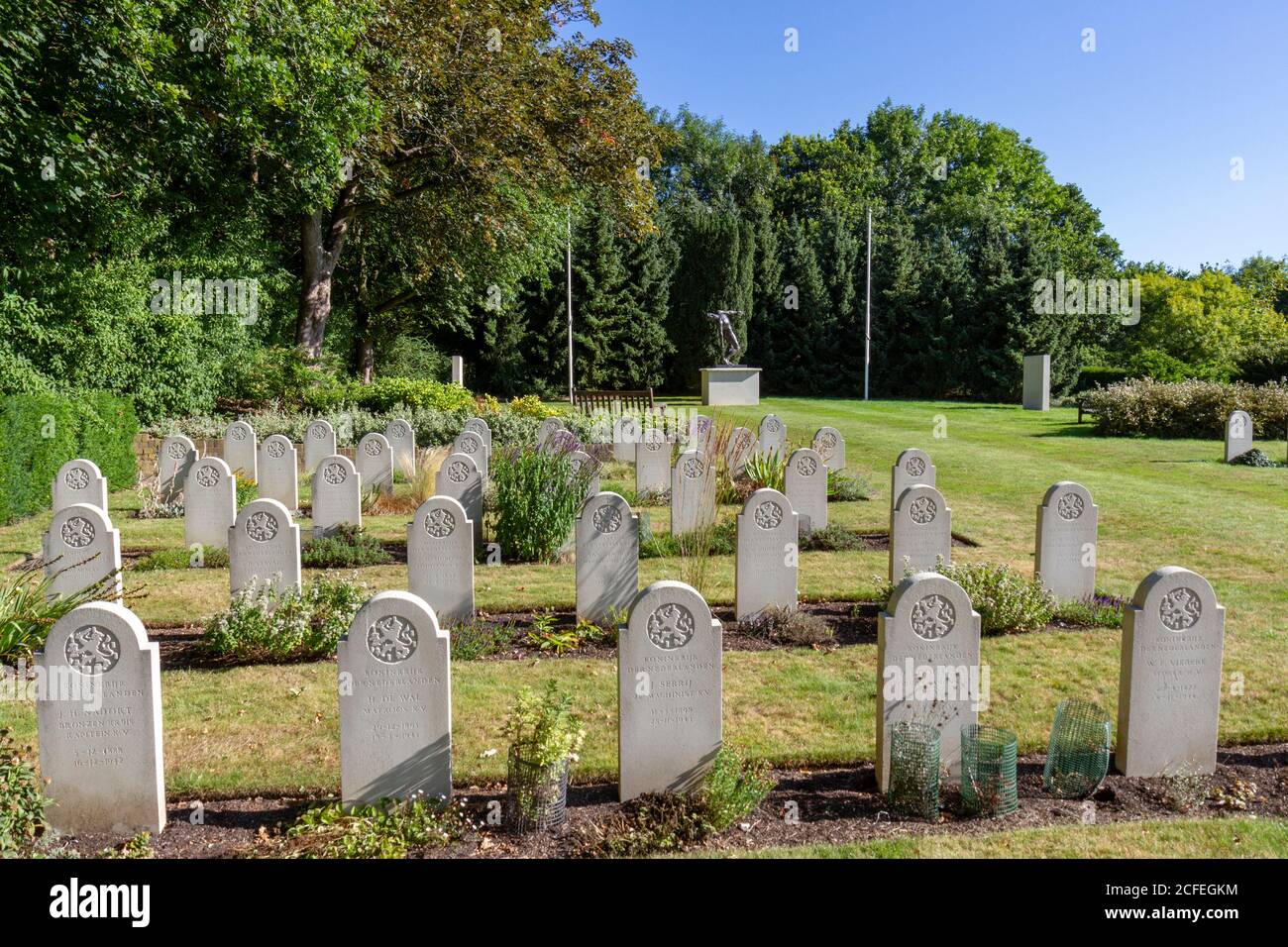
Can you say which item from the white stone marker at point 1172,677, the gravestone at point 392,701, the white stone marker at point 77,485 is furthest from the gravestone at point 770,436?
the gravestone at point 392,701

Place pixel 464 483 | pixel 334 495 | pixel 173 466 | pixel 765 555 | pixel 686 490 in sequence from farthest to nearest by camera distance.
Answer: pixel 173 466, pixel 334 495, pixel 686 490, pixel 464 483, pixel 765 555

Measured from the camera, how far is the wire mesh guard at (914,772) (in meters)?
4.74

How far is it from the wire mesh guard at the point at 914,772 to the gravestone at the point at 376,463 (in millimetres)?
11109

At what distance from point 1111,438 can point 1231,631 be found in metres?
17.7

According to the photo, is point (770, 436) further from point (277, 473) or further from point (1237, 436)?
point (1237, 436)

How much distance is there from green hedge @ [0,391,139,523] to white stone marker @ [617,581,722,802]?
11262 mm

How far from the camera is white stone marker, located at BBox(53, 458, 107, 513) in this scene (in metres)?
10.7

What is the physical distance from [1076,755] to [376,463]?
11.8m

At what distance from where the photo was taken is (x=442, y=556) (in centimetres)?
805

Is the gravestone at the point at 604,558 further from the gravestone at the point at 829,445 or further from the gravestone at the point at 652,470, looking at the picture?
the gravestone at the point at 829,445

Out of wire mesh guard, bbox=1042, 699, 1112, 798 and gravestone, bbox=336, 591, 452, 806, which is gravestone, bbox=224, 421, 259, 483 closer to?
gravestone, bbox=336, 591, 452, 806

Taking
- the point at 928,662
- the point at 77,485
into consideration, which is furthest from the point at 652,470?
the point at 928,662

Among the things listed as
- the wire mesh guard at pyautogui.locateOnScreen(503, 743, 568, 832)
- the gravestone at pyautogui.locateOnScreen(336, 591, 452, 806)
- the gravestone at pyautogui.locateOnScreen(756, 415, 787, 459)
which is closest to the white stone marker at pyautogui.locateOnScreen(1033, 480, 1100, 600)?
the wire mesh guard at pyautogui.locateOnScreen(503, 743, 568, 832)

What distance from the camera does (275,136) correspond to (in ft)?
63.0
